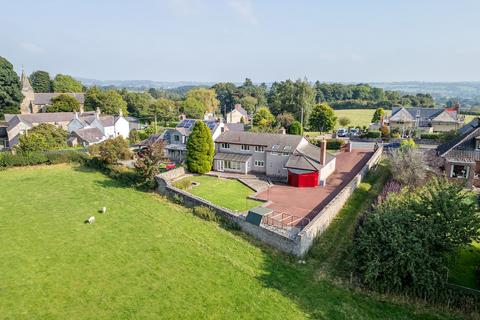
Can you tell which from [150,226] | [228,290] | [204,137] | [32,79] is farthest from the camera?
[32,79]

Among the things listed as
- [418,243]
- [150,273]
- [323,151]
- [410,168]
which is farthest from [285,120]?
[418,243]

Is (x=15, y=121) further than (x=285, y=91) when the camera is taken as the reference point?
No

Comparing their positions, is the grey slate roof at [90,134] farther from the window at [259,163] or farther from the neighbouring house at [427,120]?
the neighbouring house at [427,120]

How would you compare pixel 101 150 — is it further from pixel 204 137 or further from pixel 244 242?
pixel 244 242

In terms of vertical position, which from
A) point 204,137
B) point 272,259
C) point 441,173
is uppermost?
point 204,137

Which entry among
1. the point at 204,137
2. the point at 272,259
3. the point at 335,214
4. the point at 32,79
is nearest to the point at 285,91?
the point at 204,137

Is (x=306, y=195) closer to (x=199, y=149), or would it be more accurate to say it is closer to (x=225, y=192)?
(x=225, y=192)
